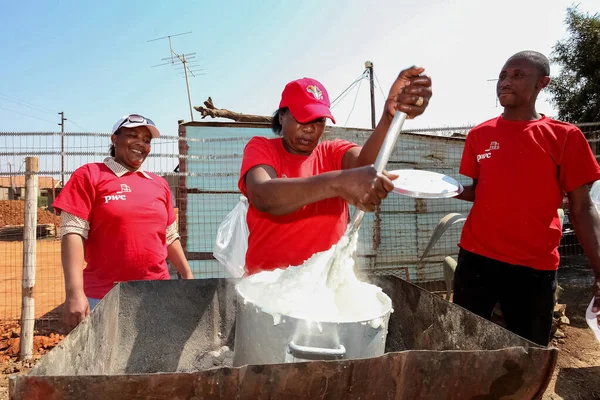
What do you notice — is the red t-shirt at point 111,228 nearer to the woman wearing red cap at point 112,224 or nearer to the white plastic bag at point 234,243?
the woman wearing red cap at point 112,224

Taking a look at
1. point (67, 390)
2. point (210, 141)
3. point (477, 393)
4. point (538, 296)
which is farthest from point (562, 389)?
point (210, 141)

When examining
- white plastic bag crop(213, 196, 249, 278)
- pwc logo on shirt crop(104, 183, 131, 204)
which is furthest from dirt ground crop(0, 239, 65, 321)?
pwc logo on shirt crop(104, 183, 131, 204)

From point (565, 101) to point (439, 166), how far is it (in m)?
12.1

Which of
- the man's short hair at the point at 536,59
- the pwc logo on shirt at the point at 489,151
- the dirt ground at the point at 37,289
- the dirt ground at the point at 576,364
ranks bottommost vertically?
the dirt ground at the point at 37,289

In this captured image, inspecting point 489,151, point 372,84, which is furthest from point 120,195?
point 372,84

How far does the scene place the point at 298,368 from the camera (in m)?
0.90

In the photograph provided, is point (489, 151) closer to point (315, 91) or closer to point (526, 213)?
point (526, 213)

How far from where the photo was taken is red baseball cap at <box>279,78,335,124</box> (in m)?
1.63

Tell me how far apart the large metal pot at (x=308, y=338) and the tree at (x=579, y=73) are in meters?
16.0

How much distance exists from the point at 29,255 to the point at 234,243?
1920 millimetres

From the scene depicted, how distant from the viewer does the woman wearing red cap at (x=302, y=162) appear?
155cm

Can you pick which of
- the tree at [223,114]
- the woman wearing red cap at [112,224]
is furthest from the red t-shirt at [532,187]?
the tree at [223,114]

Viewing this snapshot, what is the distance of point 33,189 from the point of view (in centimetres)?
374

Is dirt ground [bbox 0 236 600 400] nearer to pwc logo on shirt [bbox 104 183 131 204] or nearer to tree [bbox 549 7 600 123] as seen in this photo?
pwc logo on shirt [bbox 104 183 131 204]
